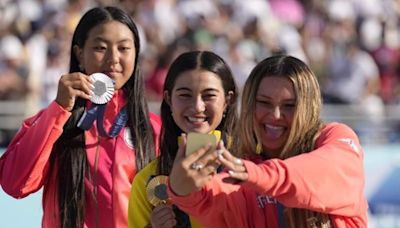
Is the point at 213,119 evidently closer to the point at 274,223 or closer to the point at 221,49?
the point at 274,223

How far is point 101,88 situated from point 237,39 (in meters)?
6.86

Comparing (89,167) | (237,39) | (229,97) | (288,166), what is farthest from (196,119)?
(237,39)

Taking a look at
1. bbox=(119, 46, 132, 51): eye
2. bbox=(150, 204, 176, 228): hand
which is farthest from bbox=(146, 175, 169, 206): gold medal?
bbox=(119, 46, 132, 51): eye

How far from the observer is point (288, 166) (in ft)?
8.96

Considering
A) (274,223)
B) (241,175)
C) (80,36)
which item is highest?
(80,36)

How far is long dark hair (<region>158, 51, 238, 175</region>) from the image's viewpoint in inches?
137

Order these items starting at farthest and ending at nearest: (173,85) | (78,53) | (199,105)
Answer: (78,53)
(173,85)
(199,105)

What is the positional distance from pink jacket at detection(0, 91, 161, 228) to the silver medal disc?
123mm

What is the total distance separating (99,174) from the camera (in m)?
3.99

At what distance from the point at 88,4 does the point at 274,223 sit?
7.63 m

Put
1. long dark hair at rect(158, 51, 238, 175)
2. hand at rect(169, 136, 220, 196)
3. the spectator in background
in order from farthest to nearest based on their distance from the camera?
the spectator in background → long dark hair at rect(158, 51, 238, 175) → hand at rect(169, 136, 220, 196)

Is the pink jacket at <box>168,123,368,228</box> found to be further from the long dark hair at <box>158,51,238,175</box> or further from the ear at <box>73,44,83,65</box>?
the ear at <box>73,44,83,65</box>

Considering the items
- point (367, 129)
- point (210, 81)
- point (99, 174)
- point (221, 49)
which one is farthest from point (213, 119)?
point (221, 49)

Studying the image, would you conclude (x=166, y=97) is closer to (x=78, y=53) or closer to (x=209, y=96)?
(x=209, y=96)
